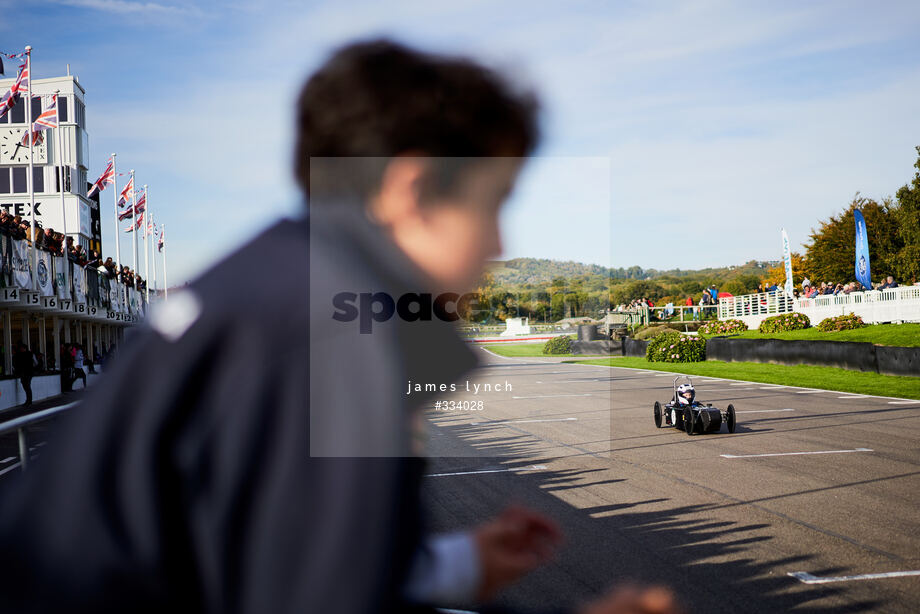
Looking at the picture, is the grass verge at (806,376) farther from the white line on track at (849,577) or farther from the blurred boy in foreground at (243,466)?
the blurred boy in foreground at (243,466)

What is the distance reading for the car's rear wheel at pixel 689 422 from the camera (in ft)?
41.3

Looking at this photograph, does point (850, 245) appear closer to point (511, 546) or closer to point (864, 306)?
point (864, 306)

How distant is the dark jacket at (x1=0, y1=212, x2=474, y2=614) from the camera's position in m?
0.72

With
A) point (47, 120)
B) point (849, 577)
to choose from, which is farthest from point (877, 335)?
point (47, 120)

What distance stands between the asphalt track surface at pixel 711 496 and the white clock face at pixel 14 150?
51940mm

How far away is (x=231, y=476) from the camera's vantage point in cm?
75

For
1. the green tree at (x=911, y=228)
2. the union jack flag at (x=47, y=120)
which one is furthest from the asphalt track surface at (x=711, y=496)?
the green tree at (x=911, y=228)

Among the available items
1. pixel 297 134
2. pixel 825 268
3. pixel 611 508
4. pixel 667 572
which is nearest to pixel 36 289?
pixel 611 508

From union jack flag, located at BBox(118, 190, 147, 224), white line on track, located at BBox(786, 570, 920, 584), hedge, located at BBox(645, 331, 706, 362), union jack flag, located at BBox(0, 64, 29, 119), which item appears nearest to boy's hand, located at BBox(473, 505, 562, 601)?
white line on track, located at BBox(786, 570, 920, 584)

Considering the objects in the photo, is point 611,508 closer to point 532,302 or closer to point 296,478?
point 532,302

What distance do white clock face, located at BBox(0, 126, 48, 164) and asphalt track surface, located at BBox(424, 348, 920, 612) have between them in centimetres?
5194

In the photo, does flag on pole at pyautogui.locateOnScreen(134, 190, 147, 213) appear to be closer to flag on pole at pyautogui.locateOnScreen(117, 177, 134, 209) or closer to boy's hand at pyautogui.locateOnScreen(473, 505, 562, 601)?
flag on pole at pyautogui.locateOnScreen(117, 177, 134, 209)

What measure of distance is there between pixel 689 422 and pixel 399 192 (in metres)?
12.5

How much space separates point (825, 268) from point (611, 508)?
65.8 m
